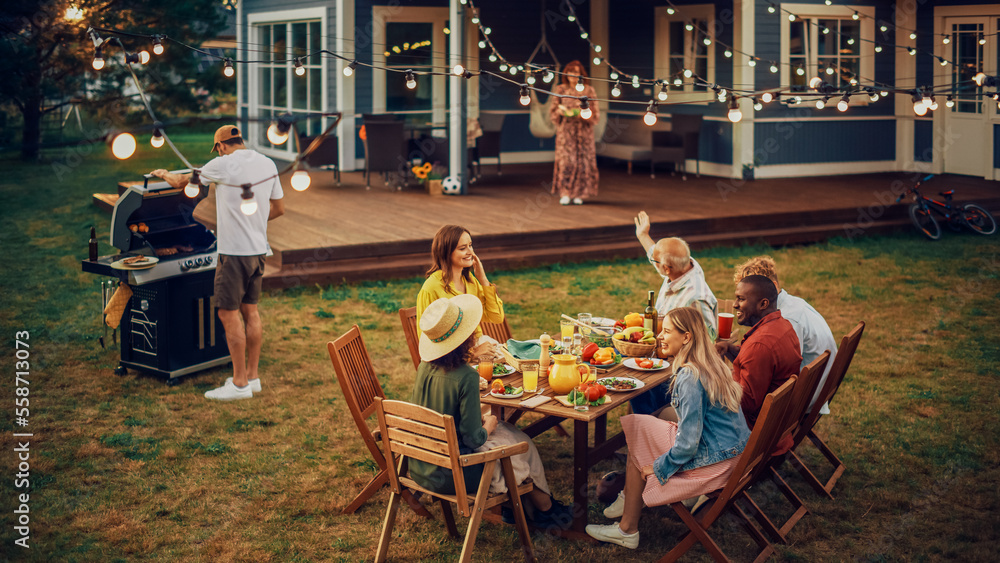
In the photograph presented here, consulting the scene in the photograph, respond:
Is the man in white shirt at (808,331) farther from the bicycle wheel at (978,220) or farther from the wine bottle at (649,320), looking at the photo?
the bicycle wheel at (978,220)

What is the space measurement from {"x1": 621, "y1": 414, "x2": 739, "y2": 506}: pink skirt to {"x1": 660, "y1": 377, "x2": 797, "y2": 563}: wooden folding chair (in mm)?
51

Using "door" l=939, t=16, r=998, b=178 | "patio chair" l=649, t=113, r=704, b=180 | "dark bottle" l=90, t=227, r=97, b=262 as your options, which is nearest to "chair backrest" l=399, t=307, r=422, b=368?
"dark bottle" l=90, t=227, r=97, b=262

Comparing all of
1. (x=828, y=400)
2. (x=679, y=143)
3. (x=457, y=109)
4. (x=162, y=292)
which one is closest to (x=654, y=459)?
(x=828, y=400)

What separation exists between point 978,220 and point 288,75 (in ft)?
36.0

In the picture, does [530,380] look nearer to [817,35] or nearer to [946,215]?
[946,215]

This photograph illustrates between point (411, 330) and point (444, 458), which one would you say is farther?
point (411, 330)

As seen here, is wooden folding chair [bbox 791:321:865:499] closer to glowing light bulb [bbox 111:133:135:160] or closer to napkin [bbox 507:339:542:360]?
napkin [bbox 507:339:542:360]

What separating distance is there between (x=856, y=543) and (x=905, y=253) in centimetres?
716

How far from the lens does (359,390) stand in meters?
4.43

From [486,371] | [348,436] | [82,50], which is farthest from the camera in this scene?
[82,50]

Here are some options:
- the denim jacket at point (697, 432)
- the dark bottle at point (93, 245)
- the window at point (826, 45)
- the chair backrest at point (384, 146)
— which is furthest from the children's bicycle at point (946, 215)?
the dark bottle at point (93, 245)

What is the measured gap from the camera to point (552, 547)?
4062mm

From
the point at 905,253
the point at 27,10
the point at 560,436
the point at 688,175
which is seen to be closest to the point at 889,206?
the point at 905,253

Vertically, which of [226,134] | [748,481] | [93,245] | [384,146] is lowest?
[748,481]
